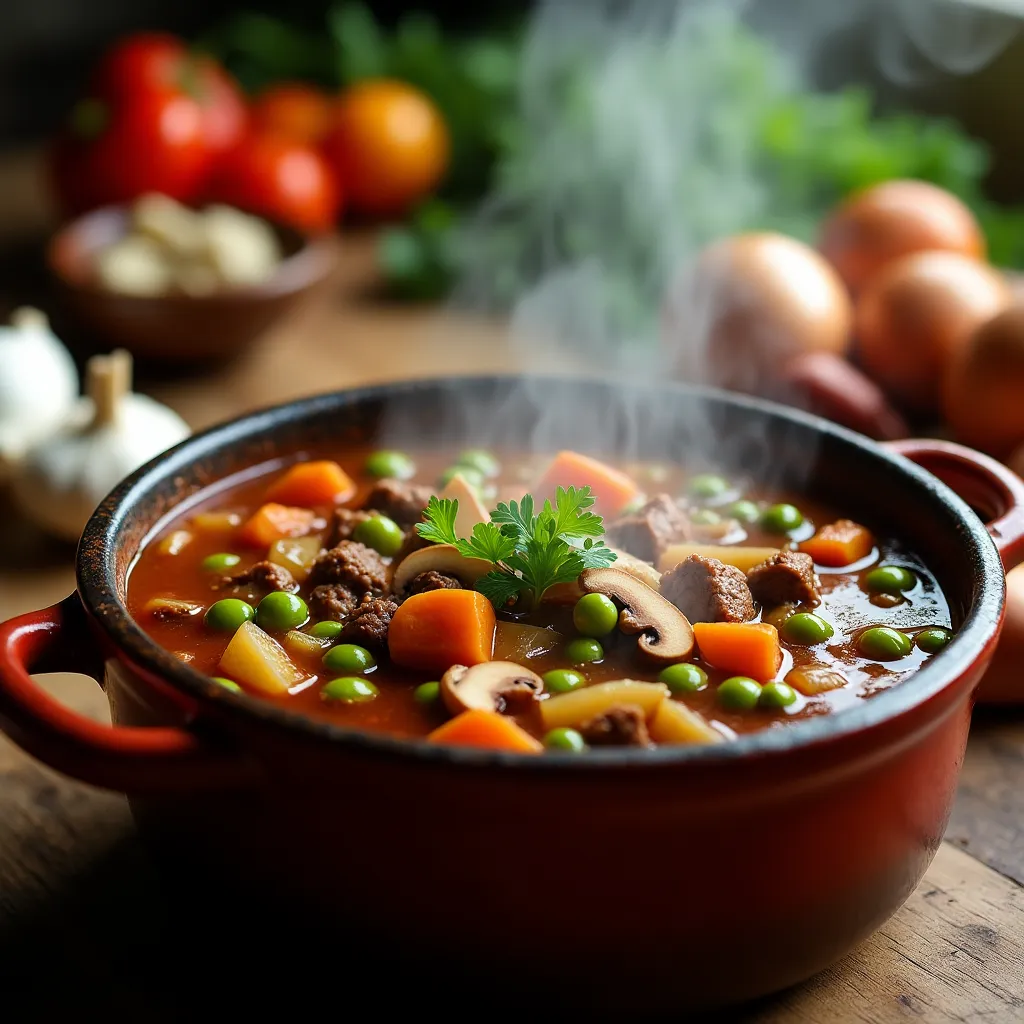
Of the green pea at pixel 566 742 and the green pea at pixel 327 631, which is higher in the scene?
the green pea at pixel 566 742

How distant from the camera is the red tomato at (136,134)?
586 centimetres

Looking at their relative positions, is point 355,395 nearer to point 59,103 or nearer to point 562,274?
point 562,274

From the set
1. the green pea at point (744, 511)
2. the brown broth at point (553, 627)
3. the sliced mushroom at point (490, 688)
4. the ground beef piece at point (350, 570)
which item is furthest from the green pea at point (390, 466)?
the sliced mushroom at point (490, 688)

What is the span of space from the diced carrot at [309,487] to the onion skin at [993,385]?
2.03m

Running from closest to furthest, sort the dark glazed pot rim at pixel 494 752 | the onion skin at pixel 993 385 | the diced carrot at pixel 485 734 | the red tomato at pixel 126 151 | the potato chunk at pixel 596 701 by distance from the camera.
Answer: the dark glazed pot rim at pixel 494 752 → the diced carrot at pixel 485 734 → the potato chunk at pixel 596 701 → the onion skin at pixel 993 385 → the red tomato at pixel 126 151

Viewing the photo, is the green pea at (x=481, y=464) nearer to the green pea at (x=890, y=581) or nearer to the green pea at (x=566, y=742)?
the green pea at (x=890, y=581)

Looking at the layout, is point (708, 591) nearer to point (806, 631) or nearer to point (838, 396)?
point (806, 631)

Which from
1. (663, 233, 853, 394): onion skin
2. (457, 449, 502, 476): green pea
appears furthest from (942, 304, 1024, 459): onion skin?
(457, 449, 502, 476): green pea

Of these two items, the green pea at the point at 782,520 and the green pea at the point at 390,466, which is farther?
the green pea at the point at 390,466

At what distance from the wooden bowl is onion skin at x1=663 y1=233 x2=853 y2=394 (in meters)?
1.46

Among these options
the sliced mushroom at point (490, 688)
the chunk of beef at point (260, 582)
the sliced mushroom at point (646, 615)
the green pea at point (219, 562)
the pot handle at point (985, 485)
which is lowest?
the green pea at point (219, 562)

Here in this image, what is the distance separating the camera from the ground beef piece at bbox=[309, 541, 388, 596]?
8.96 feet

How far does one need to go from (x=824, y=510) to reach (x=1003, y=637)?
0.50m

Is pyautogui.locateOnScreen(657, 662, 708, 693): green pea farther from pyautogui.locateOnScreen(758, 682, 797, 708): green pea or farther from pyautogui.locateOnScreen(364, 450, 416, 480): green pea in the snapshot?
pyautogui.locateOnScreen(364, 450, 416, 480): green pea
